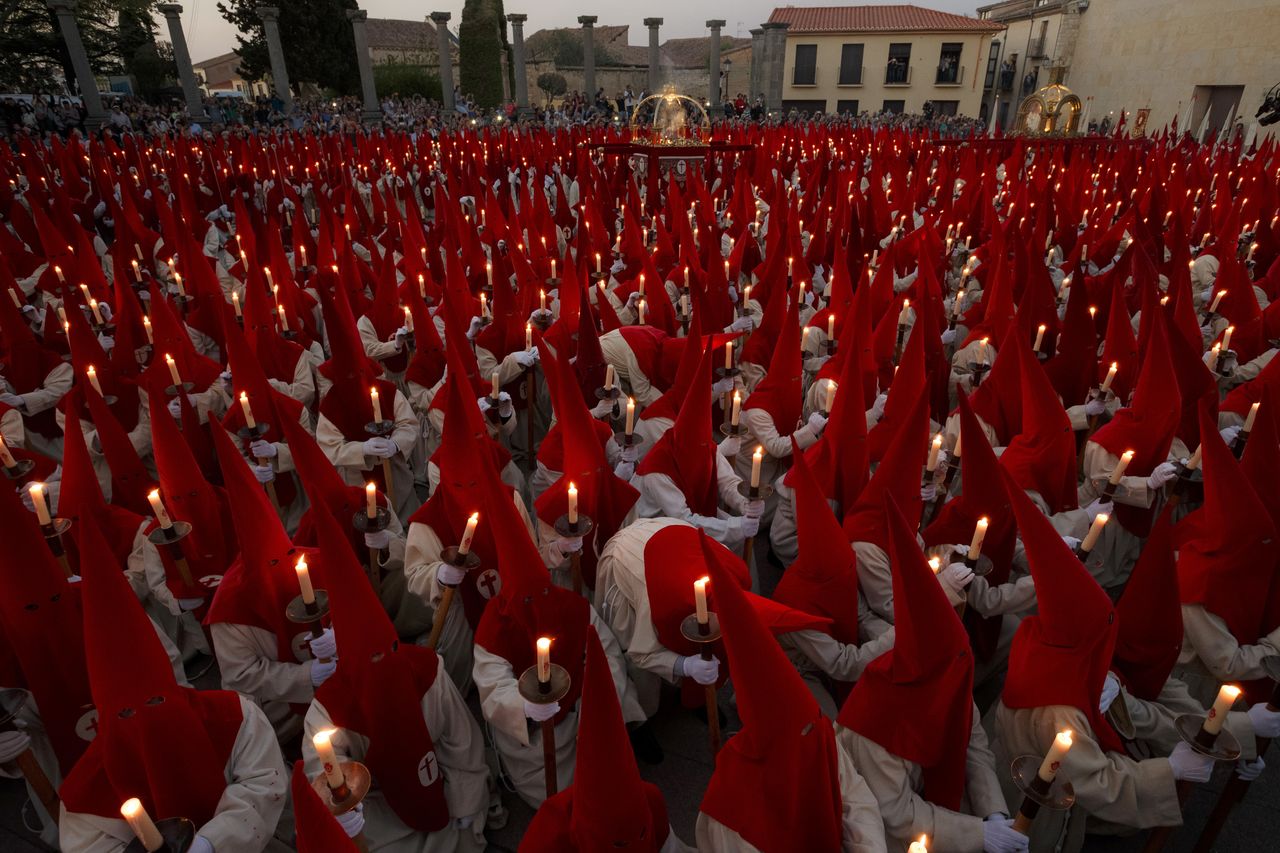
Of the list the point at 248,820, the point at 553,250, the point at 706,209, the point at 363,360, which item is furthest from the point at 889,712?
the point at 706,209

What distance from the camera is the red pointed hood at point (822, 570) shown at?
2844mm

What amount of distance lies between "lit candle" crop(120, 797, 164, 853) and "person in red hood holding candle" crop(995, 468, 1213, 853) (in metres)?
2.66

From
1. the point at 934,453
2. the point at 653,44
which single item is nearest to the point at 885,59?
the point at 653,44

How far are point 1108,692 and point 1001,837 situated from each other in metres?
0.75

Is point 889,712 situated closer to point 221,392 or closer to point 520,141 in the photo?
point 221,392

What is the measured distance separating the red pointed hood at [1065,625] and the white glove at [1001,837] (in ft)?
1.42

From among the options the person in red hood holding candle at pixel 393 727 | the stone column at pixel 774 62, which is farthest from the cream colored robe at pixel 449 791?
the stone column at pixel 774 62

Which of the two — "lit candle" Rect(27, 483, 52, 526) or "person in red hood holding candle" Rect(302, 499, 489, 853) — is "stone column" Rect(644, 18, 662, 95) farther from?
"person in red hood holding candle" Rect(302, 499, 489, 853)

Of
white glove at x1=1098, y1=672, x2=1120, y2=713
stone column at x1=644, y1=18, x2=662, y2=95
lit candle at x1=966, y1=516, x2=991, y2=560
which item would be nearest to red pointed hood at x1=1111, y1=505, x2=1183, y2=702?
white glove at x1=1098, y1=672, x2=1120, y2=713

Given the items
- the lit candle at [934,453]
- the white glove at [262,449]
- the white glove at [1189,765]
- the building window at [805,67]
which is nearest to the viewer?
the white glove at [1189,765]

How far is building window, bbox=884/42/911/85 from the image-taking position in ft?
119

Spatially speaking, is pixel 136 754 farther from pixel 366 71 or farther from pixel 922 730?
pixel 366 71

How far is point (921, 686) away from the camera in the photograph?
2348 mm

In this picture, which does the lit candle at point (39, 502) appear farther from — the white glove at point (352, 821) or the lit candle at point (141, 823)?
the white glove at point (352, 821)
